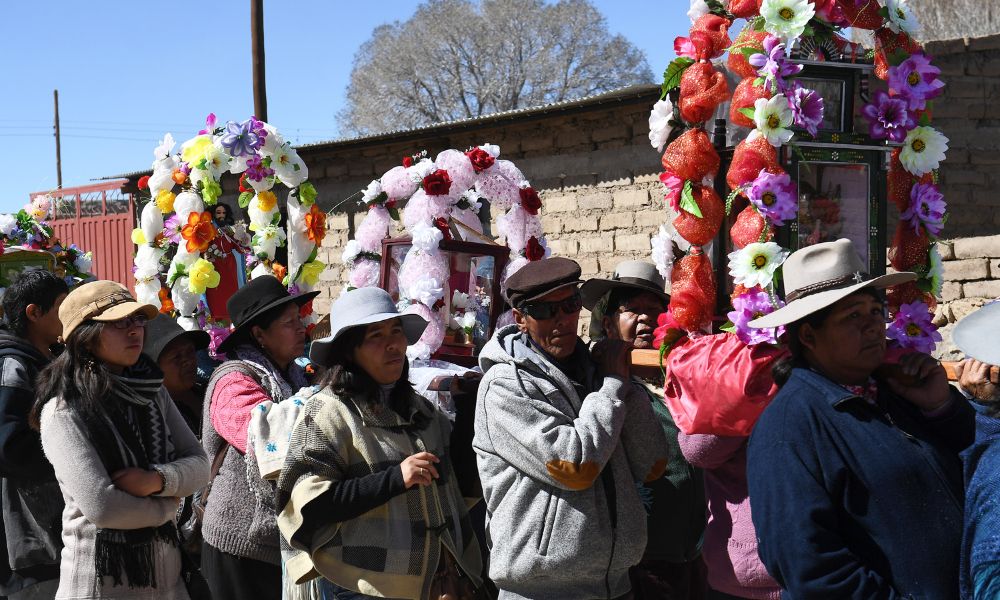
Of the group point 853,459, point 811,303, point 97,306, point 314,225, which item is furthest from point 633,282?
point 314,225

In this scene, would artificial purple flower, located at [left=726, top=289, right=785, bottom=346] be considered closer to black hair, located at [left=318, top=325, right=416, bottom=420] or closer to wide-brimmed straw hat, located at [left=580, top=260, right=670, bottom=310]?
wide-brimmed straw hat, located at [left=580, top=260, right=670, bottom=310]

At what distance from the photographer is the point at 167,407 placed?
4023mm

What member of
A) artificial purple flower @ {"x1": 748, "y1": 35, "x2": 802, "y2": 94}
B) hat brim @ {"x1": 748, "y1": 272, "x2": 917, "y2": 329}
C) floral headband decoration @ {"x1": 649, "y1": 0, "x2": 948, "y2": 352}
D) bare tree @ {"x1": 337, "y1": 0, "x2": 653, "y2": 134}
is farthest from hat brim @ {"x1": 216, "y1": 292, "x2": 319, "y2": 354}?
bare tree @ {"x1": 337, "y1": 0, "x2": 653, "y2": 134}

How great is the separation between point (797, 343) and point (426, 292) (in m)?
2.68

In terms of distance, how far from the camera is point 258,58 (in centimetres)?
1516

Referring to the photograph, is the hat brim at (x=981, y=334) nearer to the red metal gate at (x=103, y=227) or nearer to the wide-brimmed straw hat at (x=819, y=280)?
the wide-brimmed straw hat at (x=819, y=280)

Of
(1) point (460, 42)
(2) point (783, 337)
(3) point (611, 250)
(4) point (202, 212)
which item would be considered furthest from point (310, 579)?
(1) point (460, 42)

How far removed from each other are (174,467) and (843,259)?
2408 mm

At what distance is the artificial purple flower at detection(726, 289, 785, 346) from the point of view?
3402 millimetres

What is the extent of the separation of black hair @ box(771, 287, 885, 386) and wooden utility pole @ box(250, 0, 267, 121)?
41.9ft

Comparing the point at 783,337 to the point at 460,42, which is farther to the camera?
the point at 460,42

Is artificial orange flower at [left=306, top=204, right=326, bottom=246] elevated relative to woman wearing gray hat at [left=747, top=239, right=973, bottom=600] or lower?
elevated

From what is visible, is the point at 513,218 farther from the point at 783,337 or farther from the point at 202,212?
the point at 783,337

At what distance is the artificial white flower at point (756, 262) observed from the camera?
11.7 feet
